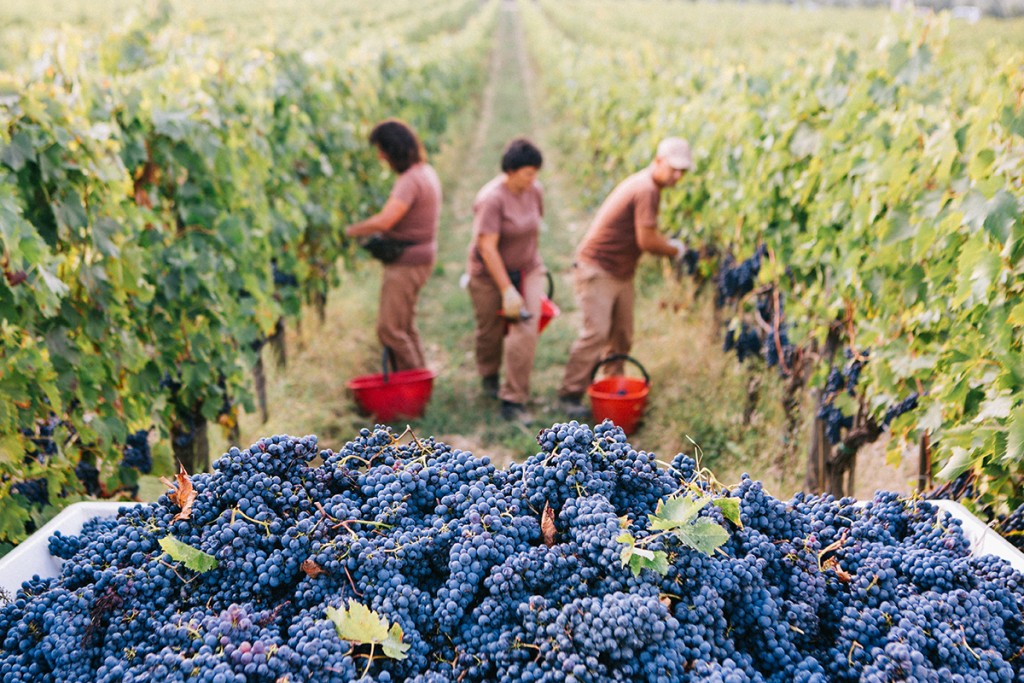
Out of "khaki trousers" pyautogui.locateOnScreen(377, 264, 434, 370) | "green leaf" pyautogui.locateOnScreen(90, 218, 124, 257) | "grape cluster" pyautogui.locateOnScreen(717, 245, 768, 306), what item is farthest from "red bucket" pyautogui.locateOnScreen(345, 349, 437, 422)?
"green leaf" pyautogui.locateOnScreen(90, 218, 124, 257)

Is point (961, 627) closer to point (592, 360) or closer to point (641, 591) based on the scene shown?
point (641, 591)

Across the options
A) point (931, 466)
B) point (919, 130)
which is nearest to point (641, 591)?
point (931, 466)

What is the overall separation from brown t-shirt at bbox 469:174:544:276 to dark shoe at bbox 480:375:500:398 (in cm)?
89

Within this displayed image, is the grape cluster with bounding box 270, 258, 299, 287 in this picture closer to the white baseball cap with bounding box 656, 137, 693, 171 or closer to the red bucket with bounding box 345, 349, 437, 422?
the red bucket with bounding box 345, 349, 437, 422

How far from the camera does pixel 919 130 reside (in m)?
3.60

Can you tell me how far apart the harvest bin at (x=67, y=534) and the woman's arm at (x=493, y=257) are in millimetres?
3619

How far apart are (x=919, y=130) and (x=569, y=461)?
288 centimetres

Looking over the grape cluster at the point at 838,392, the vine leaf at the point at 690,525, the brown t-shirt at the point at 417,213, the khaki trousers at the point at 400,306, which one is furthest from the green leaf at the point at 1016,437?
the khaki trousers at the point at 400,306

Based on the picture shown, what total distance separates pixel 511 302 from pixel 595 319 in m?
0.65

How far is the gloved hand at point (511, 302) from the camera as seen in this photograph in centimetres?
540

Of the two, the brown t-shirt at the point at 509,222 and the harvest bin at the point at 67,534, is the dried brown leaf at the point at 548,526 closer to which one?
the harvest bin at the point at 67,534

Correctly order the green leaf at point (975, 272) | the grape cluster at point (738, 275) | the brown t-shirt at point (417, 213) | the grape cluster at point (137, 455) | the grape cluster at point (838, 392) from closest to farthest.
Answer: the green leaf at point (975, 272) → the grape cluster at point (137, 455) → the grape cluster at point (838, 392) → the grape cluster at point (738, 275) → the brown t-shirt at point (417, 213)

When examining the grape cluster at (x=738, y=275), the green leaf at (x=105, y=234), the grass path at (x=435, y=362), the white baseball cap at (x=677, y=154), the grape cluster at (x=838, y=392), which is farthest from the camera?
the grass path at (x=435, y=362)

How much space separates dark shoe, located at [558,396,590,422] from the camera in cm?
586
